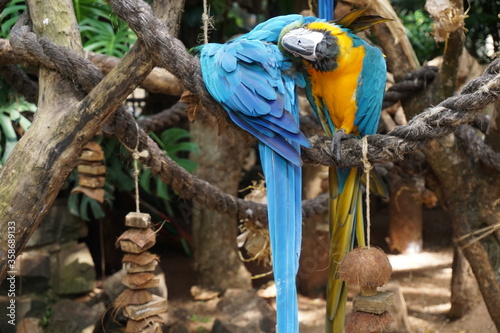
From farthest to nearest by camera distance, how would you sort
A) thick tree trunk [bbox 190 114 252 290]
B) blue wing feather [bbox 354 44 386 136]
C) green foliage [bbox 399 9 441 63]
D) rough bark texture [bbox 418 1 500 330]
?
green foliage [bbox 399 9 441 63], thick tree trunk [bbox 190 114 252 290], rough bark texture [bbox 418 1 500 330], blue wing feather [bbox 354 44 386 136]

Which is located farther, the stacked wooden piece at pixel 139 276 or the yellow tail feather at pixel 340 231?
the stacked wooden piece at pixel 139 276

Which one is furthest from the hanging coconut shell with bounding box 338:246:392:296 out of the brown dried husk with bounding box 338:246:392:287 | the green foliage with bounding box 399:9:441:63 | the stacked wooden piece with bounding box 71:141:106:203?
the green foliage with bounding box 399:9:441:63

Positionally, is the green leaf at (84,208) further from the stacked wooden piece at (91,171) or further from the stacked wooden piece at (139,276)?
A: the stacked wooden piece at (139,276)

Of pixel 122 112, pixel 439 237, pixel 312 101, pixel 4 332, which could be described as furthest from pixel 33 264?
pixel 439 237

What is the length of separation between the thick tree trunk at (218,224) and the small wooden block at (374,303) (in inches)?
67.0

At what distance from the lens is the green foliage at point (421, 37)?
3.52 metres

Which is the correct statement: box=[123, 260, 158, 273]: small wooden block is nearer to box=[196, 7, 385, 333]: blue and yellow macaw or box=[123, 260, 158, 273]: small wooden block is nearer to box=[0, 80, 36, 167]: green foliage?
box=[196, 7, 385, 333]: blue and yellow macaw

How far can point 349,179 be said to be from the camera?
Result: 4.75 feet

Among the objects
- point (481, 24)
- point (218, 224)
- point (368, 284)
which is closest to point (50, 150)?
point (368, 284)

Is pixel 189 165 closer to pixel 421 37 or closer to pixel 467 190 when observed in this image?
pixel 467 190

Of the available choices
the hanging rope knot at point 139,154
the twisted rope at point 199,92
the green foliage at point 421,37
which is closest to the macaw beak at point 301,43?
the twisted rope at point 199,92

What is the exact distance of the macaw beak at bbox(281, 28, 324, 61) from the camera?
1.20m

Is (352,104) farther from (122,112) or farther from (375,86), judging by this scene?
(122,112)

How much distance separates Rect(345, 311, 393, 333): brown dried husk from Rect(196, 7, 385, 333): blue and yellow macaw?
13cm
